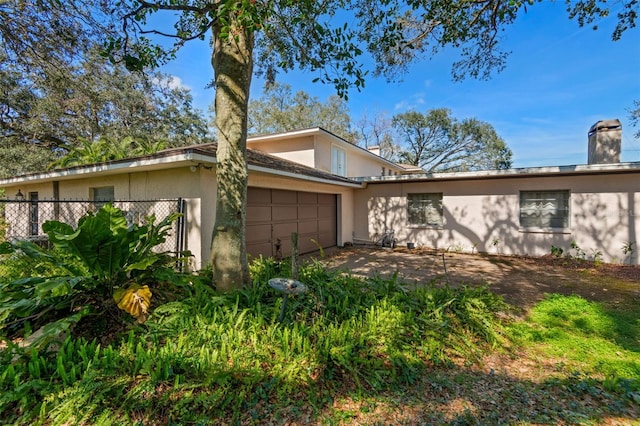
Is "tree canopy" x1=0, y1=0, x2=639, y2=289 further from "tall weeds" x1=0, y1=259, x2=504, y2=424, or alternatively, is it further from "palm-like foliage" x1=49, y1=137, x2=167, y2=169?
"palm-like foliage" x1=49, y1=137, x2=167, y2=169

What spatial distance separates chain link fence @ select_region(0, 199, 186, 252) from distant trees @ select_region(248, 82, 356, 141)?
17396 mm

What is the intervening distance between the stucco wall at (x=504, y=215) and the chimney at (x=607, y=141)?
886mm

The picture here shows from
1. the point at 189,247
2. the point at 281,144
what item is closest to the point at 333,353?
the point at 189,247

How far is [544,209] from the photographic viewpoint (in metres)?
9.14

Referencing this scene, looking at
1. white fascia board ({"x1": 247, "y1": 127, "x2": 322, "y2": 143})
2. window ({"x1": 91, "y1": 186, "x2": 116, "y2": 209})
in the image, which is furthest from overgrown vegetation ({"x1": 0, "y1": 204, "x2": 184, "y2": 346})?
white fascia board ({"x1": 247, "y1": 127, "x2": 322, "y2": 143})

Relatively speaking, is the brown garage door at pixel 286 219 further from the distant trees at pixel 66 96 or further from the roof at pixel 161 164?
the distant trees at pixel 66 96

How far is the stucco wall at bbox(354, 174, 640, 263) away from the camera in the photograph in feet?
26.7

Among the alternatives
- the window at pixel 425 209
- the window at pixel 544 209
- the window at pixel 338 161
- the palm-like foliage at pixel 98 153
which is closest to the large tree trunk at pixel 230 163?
the palm-like foliage at pixel 98 153

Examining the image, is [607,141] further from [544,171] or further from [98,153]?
[98,153]

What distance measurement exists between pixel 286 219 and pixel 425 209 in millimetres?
5759

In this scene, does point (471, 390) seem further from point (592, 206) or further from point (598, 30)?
point (592, 206)

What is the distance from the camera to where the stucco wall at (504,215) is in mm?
8133

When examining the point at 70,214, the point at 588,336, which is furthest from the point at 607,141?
the point at 70,214

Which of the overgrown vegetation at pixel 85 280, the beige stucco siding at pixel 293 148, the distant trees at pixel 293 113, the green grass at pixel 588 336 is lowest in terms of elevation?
the green grass at pixel 588 336
